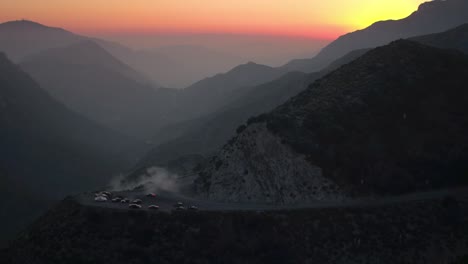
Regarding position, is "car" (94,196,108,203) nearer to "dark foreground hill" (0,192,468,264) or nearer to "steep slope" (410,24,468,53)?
"dark foreground hill" (0,192,468,264)

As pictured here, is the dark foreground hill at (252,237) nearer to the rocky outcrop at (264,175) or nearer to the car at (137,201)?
the car at (137,201)

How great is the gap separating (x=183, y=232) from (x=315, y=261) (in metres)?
15.6

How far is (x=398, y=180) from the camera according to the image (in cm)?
7131

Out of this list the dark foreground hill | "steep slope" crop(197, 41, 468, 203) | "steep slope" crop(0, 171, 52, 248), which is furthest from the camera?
"steep slope" crop(0, 171, 52, 248)

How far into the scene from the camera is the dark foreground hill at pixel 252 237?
194 feet

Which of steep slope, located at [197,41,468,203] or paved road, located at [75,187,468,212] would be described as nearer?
paved road, located at [75,187,468,212]

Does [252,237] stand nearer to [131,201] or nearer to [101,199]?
[131,201]

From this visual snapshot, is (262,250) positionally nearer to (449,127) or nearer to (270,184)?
(270,184)

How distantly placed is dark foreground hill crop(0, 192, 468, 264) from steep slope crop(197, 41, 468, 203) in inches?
250

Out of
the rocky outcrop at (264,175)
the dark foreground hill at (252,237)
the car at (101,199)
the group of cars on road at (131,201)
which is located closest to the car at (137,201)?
the group of cars on road at (131,201)

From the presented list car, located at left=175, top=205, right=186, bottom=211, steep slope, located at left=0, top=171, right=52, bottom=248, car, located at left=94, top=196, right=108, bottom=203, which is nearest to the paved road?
car, located at left=94, top=196, right=108, bottom=203

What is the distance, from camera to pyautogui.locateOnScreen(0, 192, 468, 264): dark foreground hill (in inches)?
2323

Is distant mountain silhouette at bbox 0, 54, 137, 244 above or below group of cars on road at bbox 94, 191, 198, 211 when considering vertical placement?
below

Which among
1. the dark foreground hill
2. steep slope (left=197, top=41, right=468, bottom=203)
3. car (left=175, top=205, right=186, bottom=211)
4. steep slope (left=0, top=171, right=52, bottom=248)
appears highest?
steep slope (left=197, top=41, right=468, bottom=203)
